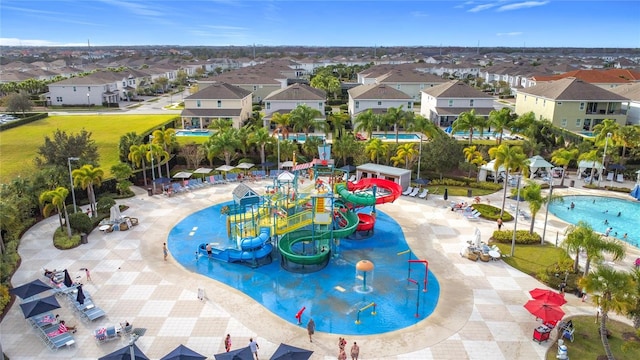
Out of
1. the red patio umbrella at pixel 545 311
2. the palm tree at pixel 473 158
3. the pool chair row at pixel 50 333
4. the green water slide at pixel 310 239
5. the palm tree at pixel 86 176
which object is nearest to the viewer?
the pool chair row at pixel 50 333

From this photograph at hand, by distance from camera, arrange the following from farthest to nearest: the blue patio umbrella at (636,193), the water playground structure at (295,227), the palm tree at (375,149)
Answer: the palm tree at (375,149) < the blue patio umbrella at (636,193) < the water playground structure at (295,227)

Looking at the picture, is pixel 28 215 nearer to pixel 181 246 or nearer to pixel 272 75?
pixel 181 246

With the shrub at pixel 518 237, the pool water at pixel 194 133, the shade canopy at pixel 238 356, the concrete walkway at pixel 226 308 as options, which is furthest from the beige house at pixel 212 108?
the shade canopy at pixel 238 356

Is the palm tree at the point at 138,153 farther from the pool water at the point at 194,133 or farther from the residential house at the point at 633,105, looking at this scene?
the residential house at the point at 633,105

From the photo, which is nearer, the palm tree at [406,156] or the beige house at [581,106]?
the palm tree at [406,156]

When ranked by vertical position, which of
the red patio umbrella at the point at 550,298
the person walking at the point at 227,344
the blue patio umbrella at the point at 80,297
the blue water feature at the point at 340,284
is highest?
the red patio umbrella at the point at 550,298

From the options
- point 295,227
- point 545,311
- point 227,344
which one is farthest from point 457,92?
point 227,344

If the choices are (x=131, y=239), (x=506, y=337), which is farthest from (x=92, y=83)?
(x=506, y=337)
